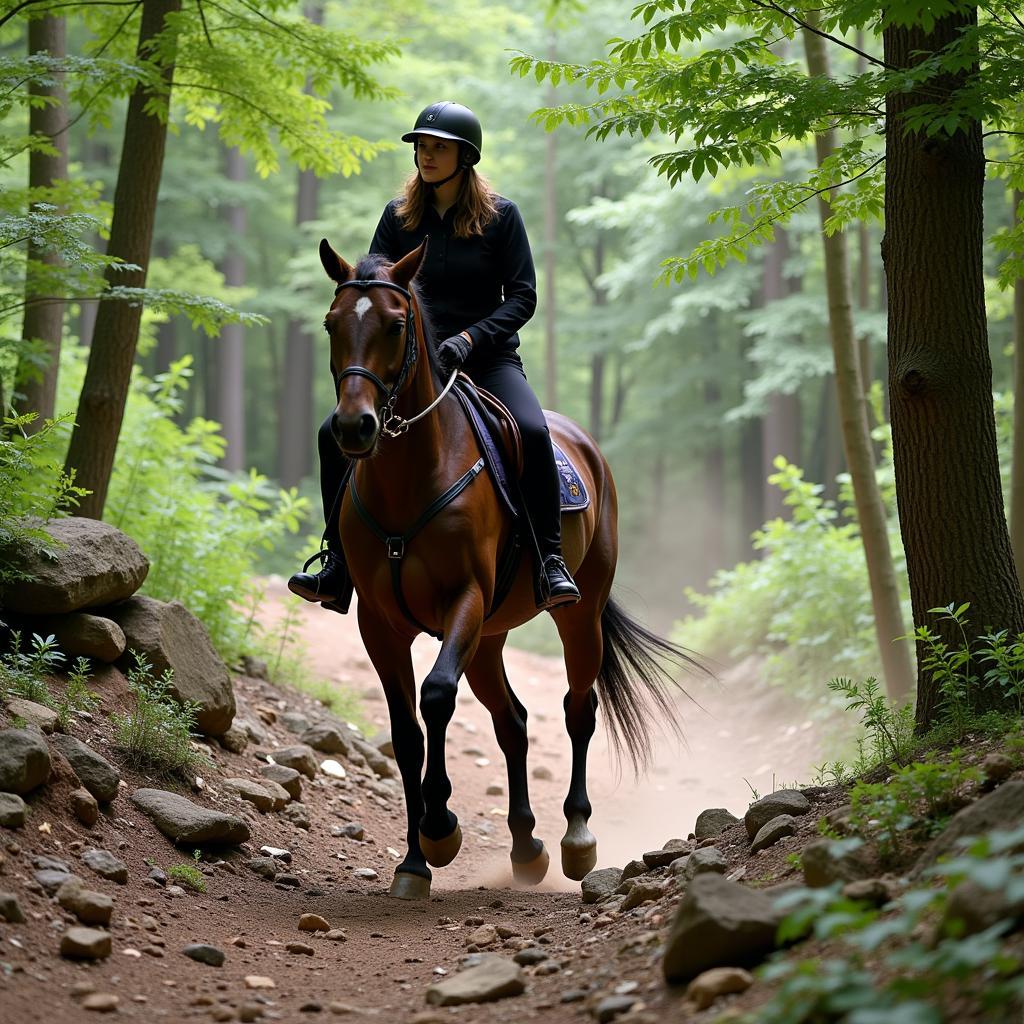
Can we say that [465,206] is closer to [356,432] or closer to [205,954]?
[356,432]

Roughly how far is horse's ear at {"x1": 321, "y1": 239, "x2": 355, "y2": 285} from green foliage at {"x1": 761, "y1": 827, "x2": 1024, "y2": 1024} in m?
3.65

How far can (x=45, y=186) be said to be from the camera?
8695mm

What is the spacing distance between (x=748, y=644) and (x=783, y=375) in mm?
6844

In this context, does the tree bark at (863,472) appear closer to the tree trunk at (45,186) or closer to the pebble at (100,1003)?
the tree trunk at (45,186)

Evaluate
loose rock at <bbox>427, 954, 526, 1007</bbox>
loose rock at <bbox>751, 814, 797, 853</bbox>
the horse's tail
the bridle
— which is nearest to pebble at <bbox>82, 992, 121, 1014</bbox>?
loose rock at <bbox>427, 954, 526, 1007</bbox>

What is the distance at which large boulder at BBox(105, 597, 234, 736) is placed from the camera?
688cm

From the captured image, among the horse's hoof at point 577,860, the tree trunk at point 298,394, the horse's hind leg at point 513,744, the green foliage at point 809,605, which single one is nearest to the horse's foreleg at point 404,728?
the horse's hind leg at point 513,744

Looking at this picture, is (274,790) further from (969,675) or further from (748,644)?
(748,644)

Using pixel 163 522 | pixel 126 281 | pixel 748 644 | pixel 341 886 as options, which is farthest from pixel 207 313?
pixel 748 644

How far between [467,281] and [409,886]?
3341 millimetres

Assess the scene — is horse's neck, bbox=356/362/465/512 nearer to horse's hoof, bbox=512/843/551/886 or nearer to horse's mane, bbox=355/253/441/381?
horse's mane, bbox=355/253/441/381

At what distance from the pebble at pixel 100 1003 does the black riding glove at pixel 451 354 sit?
3.30 meters

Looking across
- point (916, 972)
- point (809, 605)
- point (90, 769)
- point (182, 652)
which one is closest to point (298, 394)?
point (809, 605)

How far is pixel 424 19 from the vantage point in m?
22.1
